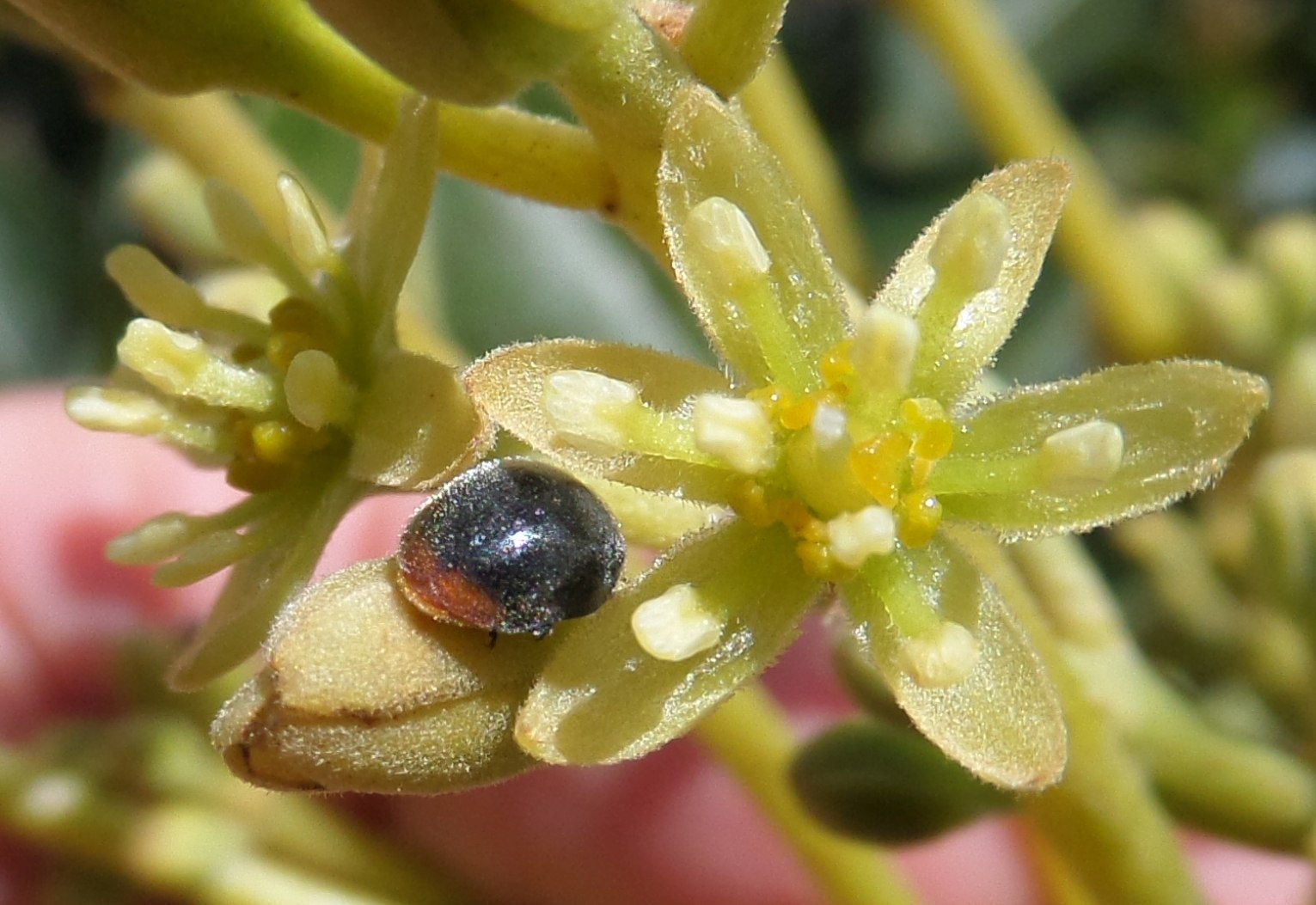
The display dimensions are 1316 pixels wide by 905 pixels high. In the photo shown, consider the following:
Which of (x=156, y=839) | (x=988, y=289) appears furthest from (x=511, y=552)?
(x=156, y=839)

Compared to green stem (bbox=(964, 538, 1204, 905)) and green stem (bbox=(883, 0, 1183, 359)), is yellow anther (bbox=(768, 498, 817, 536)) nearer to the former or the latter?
green stem (bbox=(964, 538, 1204, 905))

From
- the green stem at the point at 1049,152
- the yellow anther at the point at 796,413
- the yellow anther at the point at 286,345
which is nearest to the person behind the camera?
the yellow anther at the point at 796,413

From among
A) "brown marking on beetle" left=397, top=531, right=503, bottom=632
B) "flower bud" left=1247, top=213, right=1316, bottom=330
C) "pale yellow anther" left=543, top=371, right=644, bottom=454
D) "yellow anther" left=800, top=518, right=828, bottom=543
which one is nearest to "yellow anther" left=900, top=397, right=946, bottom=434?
"yellow anther" left=800, top=518, right=828, bottom=543

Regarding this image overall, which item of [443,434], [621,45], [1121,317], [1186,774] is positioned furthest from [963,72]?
[443,434]

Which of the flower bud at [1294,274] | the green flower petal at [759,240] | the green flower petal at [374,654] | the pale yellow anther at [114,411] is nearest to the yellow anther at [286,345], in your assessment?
the pale yellow anther at [114,411]

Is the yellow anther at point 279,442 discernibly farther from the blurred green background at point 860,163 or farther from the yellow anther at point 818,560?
the blurred green background at point 860,163

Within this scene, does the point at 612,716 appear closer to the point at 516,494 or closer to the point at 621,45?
the point at 516,494

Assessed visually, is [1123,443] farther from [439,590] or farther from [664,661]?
[439,590]
